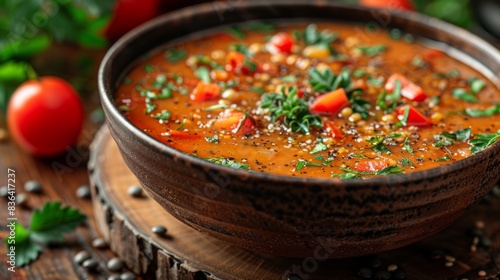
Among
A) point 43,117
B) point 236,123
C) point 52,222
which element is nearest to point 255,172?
point 236,123

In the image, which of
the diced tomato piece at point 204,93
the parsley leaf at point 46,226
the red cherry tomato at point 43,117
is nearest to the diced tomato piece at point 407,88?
the diced tomato piece at point 204,93

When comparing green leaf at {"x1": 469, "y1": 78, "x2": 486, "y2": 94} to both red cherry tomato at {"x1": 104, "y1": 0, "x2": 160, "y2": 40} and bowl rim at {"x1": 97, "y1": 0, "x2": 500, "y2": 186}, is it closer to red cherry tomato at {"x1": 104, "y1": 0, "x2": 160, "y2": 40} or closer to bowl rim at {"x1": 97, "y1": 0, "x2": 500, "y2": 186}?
bowl rim at {"x1": 97, "y1": 0, "x2": 500, "y2": 186}

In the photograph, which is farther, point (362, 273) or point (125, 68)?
point (125, 68)

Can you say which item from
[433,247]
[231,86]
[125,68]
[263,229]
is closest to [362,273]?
[433,247]

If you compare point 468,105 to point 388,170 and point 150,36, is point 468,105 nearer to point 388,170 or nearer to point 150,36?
point 388,170

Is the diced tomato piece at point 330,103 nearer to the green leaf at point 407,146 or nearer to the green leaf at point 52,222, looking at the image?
the green leaf at point 407,146
